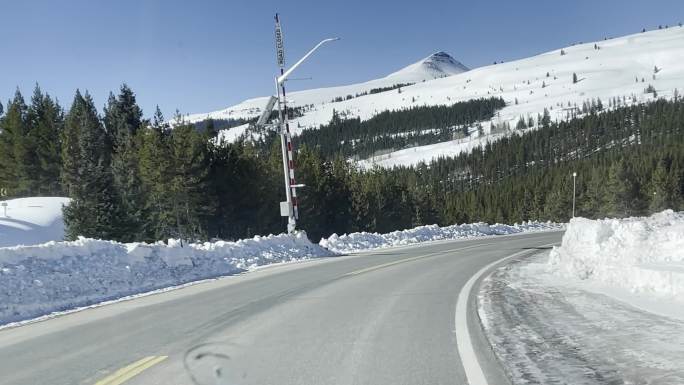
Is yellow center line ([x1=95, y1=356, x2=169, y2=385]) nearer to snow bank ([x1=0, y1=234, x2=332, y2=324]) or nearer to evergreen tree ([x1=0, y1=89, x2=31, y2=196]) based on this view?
snow bank ([x1=0, y1=234, x2=332, y2=324])

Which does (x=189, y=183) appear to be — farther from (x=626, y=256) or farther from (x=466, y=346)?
(x=466, y=346)

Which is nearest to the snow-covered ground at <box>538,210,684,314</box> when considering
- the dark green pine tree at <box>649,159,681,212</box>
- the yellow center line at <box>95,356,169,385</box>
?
the yellow center line at <box>95,356,169,385</box>

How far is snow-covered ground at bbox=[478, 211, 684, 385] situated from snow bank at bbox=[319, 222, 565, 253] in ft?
48.1

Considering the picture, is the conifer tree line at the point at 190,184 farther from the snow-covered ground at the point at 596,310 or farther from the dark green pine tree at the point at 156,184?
the snow-covered ground at the point at 596,310

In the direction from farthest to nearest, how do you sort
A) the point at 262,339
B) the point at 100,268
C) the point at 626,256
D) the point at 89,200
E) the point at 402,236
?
the point at 89,200 < the point at 402,236 < the point at 100,268 < the point at 626,256 < the point at 262,339

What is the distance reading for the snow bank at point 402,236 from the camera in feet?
92.7

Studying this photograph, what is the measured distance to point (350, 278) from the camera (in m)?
14.1

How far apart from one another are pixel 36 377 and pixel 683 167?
13103 centimetres

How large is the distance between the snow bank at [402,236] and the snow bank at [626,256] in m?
14.5

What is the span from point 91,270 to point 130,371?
7980 millimetres

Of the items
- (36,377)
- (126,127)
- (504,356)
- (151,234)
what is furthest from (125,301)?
(126,127)

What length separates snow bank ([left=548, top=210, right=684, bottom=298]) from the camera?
342 inches

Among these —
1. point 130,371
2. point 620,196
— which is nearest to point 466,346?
point 130,371

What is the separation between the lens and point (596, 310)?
819cm
